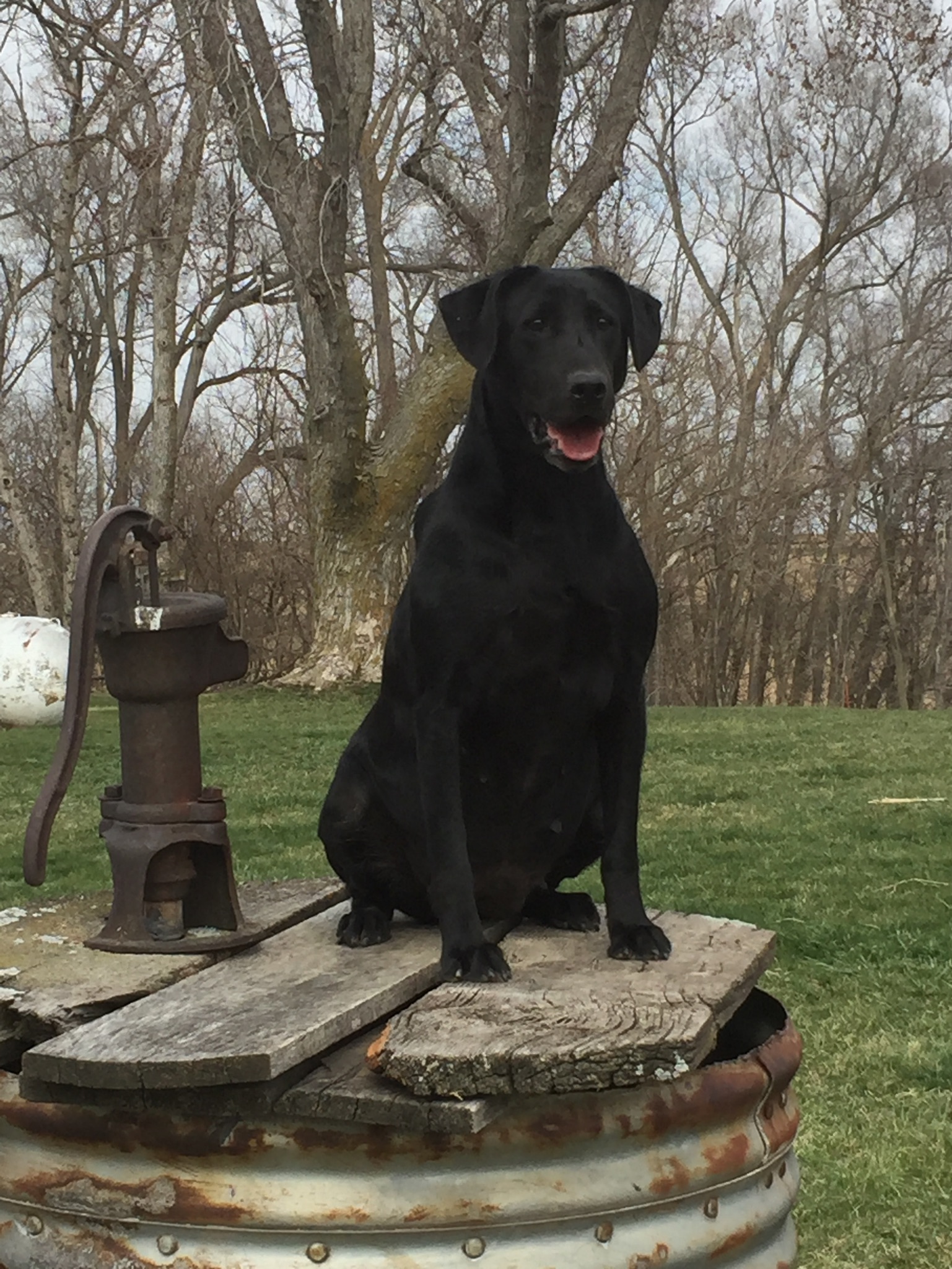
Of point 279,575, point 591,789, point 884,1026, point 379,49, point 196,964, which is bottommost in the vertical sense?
point 884,1026

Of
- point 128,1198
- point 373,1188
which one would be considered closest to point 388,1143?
point 373,1188

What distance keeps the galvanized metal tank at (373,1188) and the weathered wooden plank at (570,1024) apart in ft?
0.21

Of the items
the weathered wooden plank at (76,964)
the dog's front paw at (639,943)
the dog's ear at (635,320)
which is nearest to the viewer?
the weathered wooden plank at (76,964)

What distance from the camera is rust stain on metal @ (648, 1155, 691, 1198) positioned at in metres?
1.45

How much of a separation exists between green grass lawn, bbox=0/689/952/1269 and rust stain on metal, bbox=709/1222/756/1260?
1285 mm

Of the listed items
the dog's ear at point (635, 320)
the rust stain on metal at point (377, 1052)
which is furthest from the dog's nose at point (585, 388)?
the rust stain on metal at point (377, 1052)

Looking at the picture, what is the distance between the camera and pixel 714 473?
20.6 metres

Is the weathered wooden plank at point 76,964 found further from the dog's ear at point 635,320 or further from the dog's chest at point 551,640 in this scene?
the dog's ear at point 635,320

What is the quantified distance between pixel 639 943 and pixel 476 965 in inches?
9.9

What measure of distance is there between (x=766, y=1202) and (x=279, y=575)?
18.2 m

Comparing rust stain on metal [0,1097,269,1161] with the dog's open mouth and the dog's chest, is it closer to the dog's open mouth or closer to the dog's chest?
the dog's chest

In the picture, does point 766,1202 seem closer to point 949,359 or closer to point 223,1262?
point 223,1262

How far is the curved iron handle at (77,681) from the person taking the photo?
1.90m

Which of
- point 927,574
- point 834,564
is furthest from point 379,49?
point 927,574
